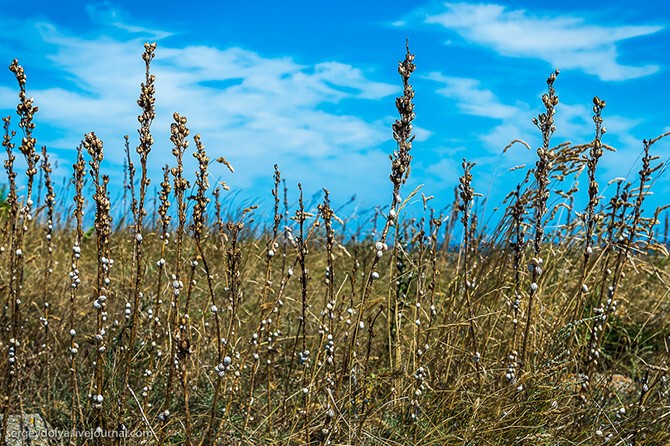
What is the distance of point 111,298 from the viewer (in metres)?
5.16

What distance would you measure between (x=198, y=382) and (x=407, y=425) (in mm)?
1314

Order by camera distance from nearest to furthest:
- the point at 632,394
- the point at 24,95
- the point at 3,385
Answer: the point at 24,95 → the point at 3,385 → the point at 632,394

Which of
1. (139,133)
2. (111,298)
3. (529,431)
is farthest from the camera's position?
(111,298)

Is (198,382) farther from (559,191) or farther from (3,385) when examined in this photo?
(559,191)

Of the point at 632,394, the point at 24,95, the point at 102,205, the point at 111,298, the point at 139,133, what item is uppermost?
the point at 24,95

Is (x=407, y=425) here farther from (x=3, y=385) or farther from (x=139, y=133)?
(x=3, y=385)

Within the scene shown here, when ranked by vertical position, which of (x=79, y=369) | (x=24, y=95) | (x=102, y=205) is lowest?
(x=79, y=369)

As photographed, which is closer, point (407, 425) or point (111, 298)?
point (407, 425)

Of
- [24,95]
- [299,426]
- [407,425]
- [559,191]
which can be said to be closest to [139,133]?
[24,95]

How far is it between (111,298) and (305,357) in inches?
105

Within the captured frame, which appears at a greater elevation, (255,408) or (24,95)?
(24,95)

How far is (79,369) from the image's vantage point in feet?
12.5

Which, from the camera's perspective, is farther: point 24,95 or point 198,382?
Result: point 198,382

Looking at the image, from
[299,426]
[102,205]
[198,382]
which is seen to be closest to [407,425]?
[299,426]
